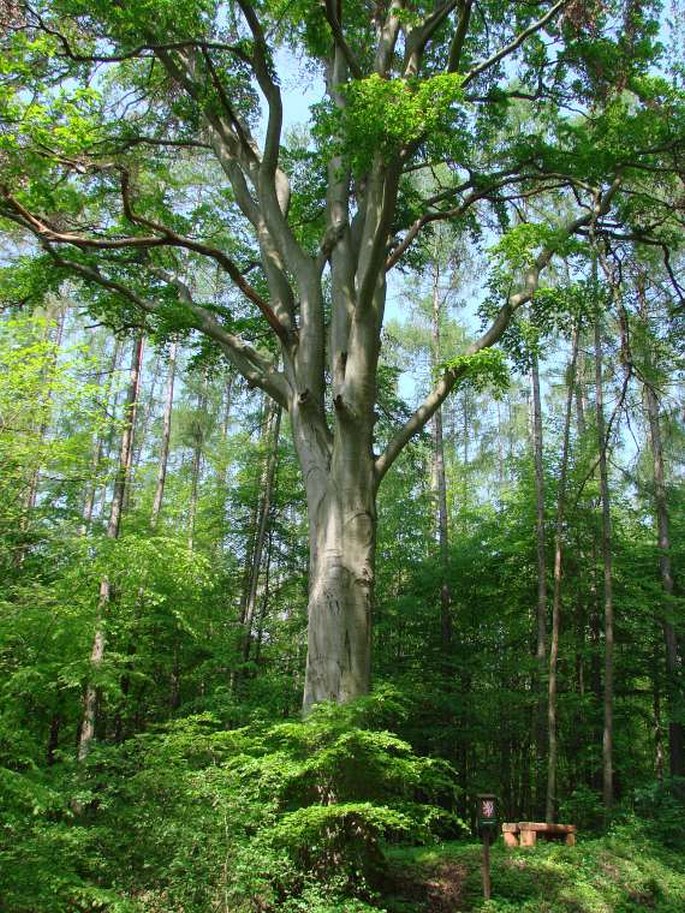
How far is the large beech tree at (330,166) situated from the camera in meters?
6.15

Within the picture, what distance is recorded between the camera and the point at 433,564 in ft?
48.3

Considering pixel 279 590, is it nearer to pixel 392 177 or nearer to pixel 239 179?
pixel 239 179


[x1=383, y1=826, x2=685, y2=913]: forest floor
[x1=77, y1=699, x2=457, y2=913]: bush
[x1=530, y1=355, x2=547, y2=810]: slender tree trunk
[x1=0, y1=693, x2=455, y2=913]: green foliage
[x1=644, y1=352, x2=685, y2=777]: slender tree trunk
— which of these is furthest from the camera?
[x1=530, y1=355, x2=547, y2=810]: slender tree trunk

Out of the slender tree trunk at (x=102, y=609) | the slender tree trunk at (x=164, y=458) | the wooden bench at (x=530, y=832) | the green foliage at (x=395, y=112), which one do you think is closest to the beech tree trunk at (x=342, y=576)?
the slender tree trunk at (x=102, y=609)

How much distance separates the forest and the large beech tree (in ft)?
0.14

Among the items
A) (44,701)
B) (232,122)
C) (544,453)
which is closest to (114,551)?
(44,701)

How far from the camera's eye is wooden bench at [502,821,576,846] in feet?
29.0

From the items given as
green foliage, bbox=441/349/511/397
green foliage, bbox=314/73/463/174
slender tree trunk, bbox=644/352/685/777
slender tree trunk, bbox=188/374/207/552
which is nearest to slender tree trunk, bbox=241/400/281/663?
slender tree trunk, bbox=188/374/207/552

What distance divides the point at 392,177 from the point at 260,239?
2341 millimetres

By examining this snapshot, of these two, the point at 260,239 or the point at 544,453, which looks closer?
the point at 260,239

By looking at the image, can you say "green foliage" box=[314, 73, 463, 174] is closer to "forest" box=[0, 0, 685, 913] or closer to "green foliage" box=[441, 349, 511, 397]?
"forest" box=[0, 0, 685, 913]

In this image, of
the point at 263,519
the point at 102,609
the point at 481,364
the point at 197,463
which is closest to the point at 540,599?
the point at 263,519

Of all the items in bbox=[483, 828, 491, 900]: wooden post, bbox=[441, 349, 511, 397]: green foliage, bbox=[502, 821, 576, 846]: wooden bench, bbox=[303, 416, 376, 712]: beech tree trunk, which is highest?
bbox=[441, 349, 511, 397]: green foliage

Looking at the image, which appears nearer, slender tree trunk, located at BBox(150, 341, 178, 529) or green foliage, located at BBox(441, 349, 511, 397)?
green foliage, located at BBox(441, 349, 511, 397)
